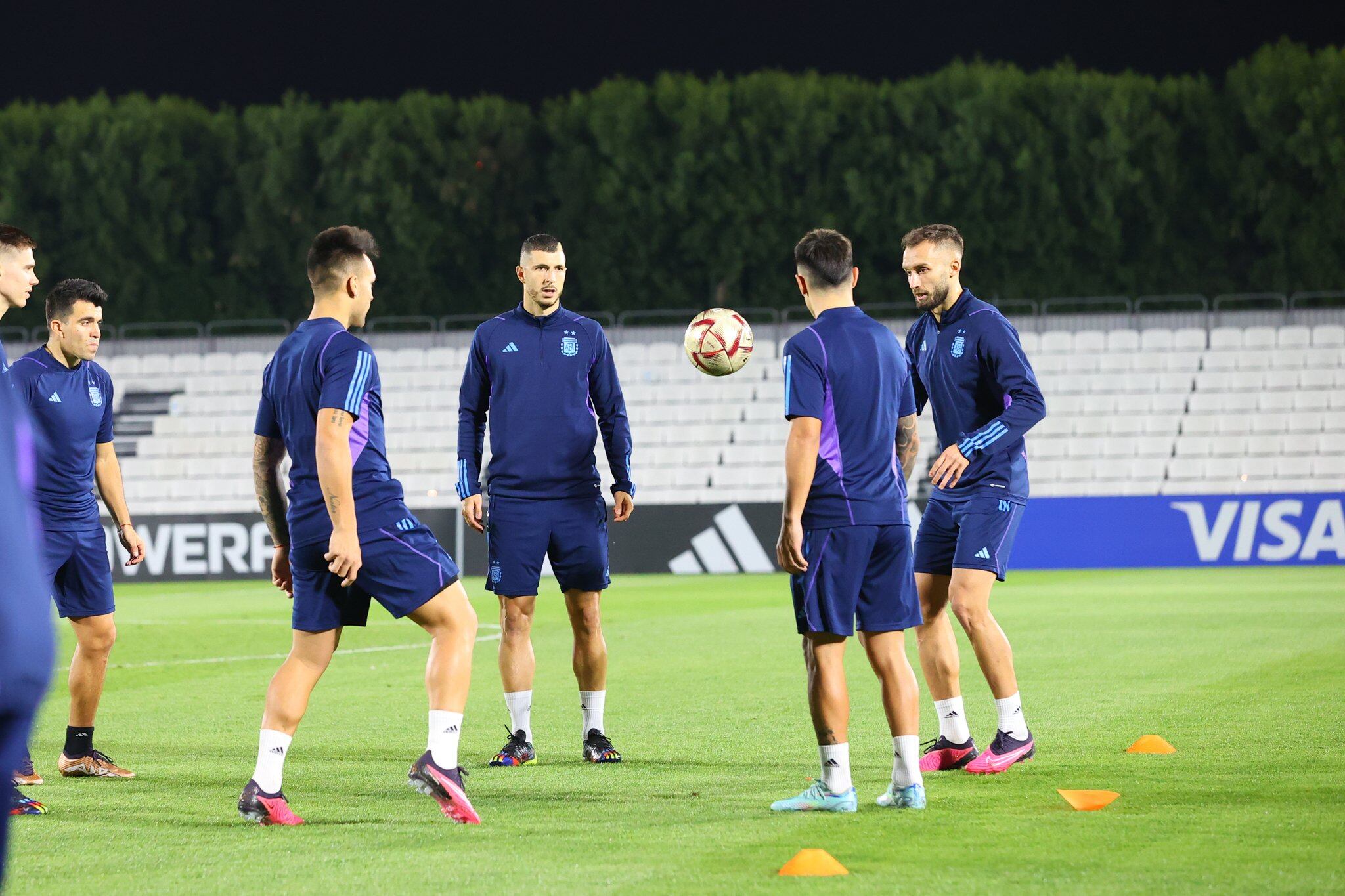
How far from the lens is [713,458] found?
90.2 feet

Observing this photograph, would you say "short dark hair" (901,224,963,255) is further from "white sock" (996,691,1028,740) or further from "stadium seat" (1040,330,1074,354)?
"stadium seat" (1040,330,1074,354)

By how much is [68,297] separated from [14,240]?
121 cm

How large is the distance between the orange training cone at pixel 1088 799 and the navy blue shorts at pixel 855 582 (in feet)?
2.67

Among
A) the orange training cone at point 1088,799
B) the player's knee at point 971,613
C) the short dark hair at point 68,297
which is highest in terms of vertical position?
the short dark hair at point 68,297

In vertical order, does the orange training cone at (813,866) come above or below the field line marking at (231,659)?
above

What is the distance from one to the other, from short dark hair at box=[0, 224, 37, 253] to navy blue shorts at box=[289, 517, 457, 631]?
150 cm

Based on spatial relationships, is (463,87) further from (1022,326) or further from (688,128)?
(1022,326)

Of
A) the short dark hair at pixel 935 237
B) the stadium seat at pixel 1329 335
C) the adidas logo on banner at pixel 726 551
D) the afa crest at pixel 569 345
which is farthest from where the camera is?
the stadium seat at pixel 1329 335

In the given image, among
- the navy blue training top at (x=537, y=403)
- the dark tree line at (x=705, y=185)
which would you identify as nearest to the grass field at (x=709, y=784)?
the navy blue training top at (x=537, y=403)

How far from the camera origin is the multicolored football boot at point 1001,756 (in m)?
6.62

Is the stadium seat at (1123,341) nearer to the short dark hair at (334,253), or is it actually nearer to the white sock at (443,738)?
the short dark hair at (334,253)

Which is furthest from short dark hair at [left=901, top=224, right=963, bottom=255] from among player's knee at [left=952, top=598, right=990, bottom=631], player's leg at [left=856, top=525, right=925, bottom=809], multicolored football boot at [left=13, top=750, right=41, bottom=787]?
multicolored football boot at [left=13, top=750, right=41, bottom=787]

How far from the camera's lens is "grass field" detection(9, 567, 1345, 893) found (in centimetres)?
479

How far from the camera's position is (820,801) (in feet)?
18.8
